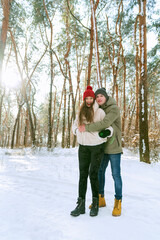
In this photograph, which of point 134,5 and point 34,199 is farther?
point 134,5

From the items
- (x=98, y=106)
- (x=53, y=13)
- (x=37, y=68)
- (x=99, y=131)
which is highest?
(x=53, y=13)

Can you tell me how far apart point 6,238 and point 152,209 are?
7.13 ft

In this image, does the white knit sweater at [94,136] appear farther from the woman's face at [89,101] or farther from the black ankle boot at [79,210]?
the black ankle boot at [79,210]

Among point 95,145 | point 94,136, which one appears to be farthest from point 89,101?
point 95,145

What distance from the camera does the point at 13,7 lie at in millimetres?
9016

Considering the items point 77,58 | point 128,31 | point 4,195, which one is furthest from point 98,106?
point 77,58

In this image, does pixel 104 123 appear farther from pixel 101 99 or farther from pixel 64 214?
pixel 64 214

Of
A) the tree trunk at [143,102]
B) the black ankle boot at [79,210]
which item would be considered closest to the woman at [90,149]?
the black ankle boot at [79,210]

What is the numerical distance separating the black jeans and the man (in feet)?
0.56

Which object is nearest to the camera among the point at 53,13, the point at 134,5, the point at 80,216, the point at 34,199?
the point at 80,216

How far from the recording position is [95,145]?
256 cm

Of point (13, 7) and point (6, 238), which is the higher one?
point (13, 7)

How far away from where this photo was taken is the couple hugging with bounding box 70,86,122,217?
2.53 m

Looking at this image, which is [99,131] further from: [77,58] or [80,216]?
[77,58]
